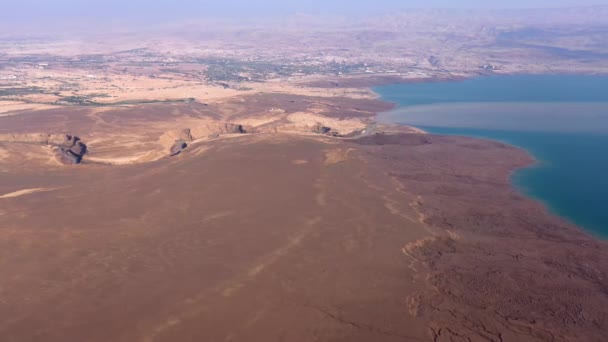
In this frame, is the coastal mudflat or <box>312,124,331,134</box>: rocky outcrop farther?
<box>312,124,331,134</box>: rocky outcrop

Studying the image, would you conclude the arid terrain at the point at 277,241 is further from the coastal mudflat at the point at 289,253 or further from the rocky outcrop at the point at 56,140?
the rocky outcrop at the point at 56,140

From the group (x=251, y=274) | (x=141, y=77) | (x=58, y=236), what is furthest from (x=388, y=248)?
(x=141, y=77)

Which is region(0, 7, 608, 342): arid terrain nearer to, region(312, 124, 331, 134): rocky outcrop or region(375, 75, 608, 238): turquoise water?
region(312, 124, 331, 134): rocky outcrop

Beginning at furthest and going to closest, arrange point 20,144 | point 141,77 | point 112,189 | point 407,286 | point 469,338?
point 141,77
point 20,144
point 112,189
point 407,286
point 469,338

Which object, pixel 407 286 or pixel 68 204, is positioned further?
pixel 68 204

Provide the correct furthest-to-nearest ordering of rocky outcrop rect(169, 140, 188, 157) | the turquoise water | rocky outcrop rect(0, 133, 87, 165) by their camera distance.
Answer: rocky outcrop rect(0, 133, 87, 165) → rocky outcrop rect(169, 140, 188, 157) → the turquoise water

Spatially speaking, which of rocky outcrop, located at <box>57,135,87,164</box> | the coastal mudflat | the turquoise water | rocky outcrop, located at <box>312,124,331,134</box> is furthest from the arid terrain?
the turquoise water

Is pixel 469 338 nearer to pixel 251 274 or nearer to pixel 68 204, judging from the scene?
pixel 251 274

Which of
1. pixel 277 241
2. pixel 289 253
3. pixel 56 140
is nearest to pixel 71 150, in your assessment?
pixel 56 140
